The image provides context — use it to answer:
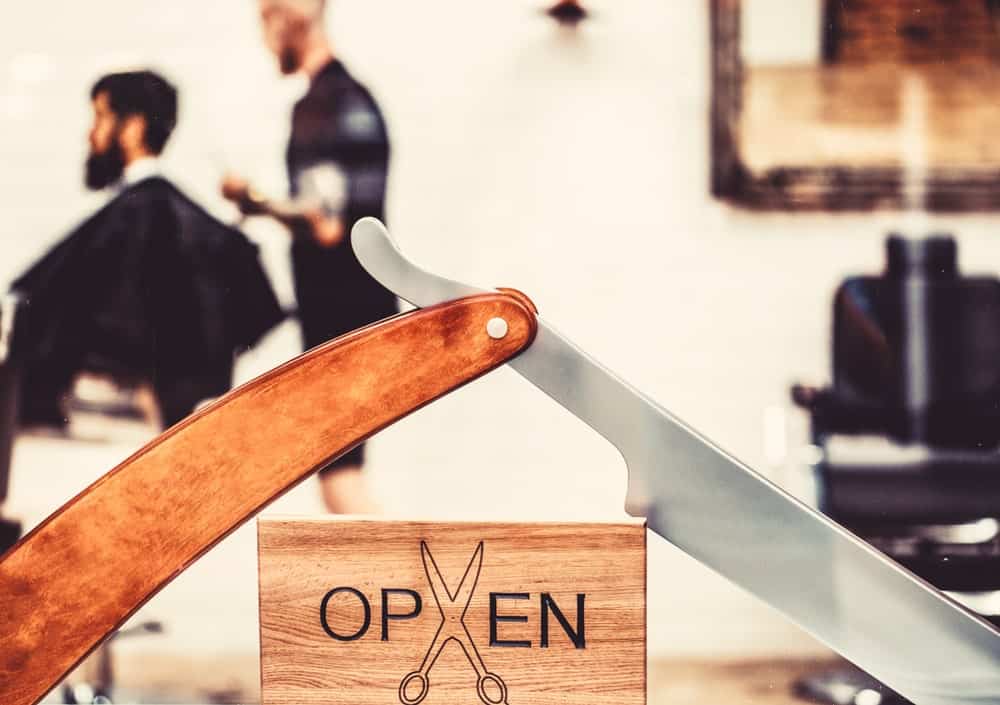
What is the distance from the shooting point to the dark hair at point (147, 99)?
1.44 meters

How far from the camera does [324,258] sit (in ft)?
4.74

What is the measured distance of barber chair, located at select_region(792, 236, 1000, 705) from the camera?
4.66 ft

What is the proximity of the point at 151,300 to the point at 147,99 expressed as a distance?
1.01ft

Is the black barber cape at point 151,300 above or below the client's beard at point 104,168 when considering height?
below

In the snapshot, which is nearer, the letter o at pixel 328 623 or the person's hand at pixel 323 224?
the letter o at pixel 328 623

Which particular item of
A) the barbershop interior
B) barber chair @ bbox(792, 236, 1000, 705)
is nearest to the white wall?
the barbershop interior

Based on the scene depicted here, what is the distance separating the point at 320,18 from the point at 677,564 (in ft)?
3.25

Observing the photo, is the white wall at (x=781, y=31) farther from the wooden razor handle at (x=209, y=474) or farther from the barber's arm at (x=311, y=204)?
the wooden razor handle at (x=209, y=474)

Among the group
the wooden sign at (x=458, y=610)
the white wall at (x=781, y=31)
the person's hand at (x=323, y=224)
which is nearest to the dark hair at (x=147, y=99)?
the person's hand at (x=323, y=224)

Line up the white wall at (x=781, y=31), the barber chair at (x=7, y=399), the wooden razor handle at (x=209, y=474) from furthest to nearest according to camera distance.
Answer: the barber chair at (x=7, y=399) < the white wall at (x=781, y=31) < the wooden razor handle at (x=209, y=474)

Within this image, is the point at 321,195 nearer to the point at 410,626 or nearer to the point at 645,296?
the point at 645,296

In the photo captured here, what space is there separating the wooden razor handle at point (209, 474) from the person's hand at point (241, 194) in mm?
945

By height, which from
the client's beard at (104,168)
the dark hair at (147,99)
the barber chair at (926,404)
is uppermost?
the dark hair at (147,99)

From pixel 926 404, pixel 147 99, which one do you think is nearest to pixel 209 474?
pixel 147 99
